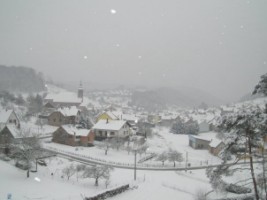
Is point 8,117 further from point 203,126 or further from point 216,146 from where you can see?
point 203,126

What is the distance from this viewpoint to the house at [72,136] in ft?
177

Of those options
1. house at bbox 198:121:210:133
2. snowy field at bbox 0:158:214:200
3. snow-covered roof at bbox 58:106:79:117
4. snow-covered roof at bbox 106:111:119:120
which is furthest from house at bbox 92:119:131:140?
house at bbox 198:121:210:133

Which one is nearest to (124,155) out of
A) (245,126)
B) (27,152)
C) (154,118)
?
(27,152)

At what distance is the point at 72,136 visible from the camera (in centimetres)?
5384

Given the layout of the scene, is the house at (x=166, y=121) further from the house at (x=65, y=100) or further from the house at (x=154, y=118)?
the house at (x=65, y=100)

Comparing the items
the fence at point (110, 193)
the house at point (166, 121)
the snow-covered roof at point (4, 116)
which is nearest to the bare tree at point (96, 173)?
the fence at point (110, 193)

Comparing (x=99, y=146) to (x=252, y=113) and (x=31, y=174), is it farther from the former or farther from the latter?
(x=252, y=113)

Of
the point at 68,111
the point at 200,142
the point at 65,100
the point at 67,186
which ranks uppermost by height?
the point at 65,100

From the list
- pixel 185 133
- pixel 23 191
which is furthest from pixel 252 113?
pixel 185 133

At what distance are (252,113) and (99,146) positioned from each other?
43.1m

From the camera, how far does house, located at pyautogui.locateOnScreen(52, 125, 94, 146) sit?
53938 millimetres

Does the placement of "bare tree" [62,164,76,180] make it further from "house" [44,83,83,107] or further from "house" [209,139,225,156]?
"house" [44,83,83,107]

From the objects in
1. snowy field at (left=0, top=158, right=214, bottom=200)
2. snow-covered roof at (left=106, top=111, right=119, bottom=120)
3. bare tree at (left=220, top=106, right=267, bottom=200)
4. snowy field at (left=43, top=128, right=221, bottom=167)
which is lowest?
snowy field at (left=43, top=128, right=221, bottom=167)

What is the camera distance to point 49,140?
184 feet
